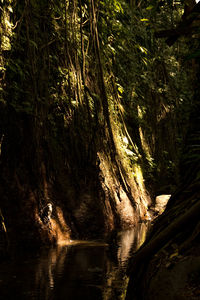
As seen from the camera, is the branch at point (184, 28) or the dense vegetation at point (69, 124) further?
the dense vegetation at point (69, 124)

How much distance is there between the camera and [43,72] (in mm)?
4293

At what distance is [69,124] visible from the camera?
4922 millimetres

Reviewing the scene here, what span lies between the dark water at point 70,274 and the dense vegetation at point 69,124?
0.34 m

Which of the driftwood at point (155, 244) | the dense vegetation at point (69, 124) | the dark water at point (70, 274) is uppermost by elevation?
the dense vegetation at point (69, 124)

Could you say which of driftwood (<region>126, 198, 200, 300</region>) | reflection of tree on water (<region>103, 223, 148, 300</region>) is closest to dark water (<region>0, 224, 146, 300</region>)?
reflection of tree on water (<region>103, 223, 148, 300</region>)

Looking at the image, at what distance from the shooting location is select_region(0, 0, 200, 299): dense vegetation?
12.4 ft

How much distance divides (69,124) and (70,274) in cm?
209

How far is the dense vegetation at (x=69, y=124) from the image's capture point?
A: 12.4ft

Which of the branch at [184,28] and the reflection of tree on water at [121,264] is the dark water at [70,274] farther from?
the branch at [184,28]

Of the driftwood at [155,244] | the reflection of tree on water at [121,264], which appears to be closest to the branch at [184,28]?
the driftwood at [155,244]

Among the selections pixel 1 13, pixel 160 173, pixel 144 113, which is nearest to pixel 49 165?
pixel 1 13

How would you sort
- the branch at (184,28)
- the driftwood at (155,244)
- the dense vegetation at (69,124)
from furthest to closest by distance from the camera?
the dense vegetation at (69,124)
the branch at (184,28)
the driftwood at (155,244)

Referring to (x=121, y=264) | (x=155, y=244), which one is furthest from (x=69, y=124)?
(x=155, y=244)

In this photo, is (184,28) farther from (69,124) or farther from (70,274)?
(69,124)
